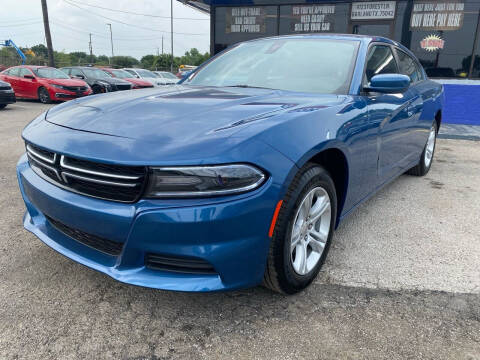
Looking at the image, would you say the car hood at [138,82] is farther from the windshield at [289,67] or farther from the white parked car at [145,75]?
the windshield at [289,67]

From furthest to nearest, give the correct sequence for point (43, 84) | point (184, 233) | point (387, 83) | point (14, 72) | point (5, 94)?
point (14, 72), point (43, 84), point (5, 94), point (387, 83), point (184, 233)

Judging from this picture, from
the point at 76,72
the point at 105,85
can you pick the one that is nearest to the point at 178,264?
the point at 105,85

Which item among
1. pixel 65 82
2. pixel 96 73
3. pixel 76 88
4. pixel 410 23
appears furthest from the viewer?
pixel 96 73

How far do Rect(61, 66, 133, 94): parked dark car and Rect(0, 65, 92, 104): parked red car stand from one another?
1.37 meters

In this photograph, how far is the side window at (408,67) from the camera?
368 cm

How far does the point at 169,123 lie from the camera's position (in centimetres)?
183

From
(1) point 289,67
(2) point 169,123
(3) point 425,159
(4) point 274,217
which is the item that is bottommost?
(3) point 425,159

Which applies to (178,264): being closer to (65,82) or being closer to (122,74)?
(65,82)

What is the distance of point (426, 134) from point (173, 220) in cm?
372

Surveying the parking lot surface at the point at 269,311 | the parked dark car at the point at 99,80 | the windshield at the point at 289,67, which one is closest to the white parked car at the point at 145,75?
the parked dark car at the point at 99,80

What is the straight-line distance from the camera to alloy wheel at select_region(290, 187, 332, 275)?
79.4 inches

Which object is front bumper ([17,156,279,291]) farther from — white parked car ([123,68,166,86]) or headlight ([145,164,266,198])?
white parked car ([123,68,166,86])

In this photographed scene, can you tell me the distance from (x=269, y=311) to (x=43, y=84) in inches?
529

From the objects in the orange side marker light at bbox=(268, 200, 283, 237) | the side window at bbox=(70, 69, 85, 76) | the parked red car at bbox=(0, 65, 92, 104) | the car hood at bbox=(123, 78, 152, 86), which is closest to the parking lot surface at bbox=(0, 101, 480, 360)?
the orange side marker light at bbox=(268, 200, 283, 237)
